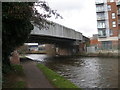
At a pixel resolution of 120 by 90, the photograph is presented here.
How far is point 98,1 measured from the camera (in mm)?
55500

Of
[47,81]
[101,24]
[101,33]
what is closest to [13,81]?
[47,81]

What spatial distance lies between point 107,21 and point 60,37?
18.8 metres

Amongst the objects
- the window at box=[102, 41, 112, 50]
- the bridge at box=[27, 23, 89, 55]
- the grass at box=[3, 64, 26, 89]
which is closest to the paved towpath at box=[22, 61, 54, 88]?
the grass at box=[3, 64, 26, 89]

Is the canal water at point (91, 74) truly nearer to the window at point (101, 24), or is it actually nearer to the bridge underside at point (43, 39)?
the bridge underside at point (43, 39)

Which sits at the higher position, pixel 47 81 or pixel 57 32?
pixel 57 32

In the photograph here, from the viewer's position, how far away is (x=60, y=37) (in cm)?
4250

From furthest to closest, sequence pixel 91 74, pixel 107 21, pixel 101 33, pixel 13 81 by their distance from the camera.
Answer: pixel 101 33, pixel 107 21, pixel 91 74, pixel 13 81

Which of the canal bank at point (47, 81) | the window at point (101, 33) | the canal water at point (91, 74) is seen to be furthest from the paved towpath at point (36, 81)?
the window at point (101, 33)

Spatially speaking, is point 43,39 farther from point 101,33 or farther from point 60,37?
point 101,33

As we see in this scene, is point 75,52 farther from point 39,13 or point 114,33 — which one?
point 39,13

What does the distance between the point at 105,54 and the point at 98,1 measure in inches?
695

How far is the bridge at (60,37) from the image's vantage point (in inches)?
1424

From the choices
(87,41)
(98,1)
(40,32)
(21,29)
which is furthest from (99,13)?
(21,29)

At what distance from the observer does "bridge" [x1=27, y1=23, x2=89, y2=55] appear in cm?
3617
